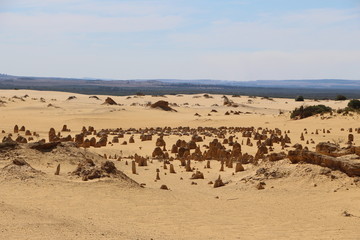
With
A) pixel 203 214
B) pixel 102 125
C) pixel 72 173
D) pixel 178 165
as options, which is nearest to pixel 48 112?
pixel 102 125

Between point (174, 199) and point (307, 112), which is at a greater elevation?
point (307, 112)

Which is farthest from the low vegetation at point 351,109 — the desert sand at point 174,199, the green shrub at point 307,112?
the desert sand at point 174,199

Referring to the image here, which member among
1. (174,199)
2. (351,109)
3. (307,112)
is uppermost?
(351,109)

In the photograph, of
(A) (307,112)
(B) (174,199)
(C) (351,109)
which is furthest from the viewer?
(A) (307,112)

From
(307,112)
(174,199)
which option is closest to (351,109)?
(307,112)

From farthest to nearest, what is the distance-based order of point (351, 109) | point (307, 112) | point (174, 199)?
1. point (307, 112)
2. point (351, 109)
3. point (174, 199)

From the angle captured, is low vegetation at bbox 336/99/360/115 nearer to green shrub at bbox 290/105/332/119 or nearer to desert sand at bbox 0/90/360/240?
green shrub at bbox 290/105/332/119

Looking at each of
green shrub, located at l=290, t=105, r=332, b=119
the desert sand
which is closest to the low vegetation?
green shrub, located at l=290, t=105, r=332, b=119

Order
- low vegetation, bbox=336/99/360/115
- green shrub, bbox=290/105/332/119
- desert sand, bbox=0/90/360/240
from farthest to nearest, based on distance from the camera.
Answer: green shrub, bbox=290/105/332/119, low vegetation, bbox=336/99/360/115, desert sand, bbox=0/90/360/240

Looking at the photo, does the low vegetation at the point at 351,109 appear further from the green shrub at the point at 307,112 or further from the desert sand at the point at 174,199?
the desert sand at the point at 174,199

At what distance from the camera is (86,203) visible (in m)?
10.8

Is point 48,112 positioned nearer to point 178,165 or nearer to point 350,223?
point 178,165

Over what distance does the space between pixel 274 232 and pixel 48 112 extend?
118ft

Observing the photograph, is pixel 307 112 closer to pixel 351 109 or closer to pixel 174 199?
pixel 351 109
